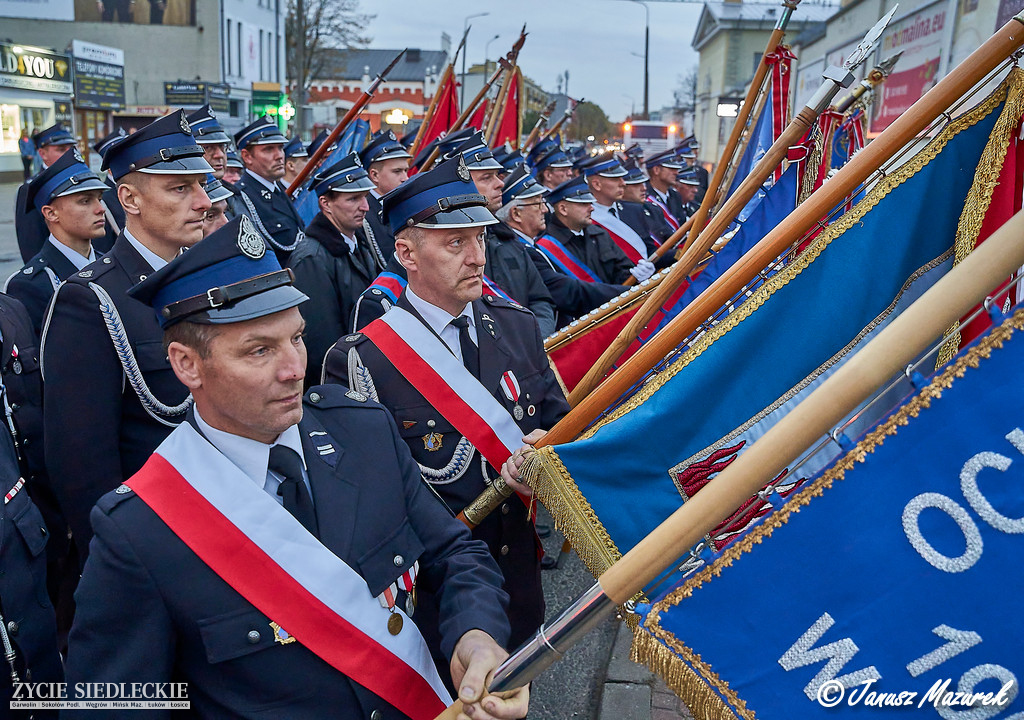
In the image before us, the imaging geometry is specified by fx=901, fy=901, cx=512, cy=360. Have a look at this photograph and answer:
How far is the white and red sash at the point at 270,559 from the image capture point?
191cm

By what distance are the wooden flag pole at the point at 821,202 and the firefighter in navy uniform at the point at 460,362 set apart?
1.50 feet

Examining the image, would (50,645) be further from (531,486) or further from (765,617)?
(765,617)

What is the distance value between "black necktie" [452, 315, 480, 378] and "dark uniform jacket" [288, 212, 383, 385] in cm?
180

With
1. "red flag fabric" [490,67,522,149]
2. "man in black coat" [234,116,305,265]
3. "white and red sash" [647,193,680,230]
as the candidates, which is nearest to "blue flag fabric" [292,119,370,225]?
"man in black coat" [234,116,305,265]

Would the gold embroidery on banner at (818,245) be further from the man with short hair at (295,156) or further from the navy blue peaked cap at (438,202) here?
the man with short hair at (295,156)

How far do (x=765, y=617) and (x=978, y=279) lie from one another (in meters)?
0.72

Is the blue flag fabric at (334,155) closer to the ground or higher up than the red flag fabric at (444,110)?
closer to the ground

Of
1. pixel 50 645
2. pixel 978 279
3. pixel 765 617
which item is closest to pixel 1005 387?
pixel 978 279

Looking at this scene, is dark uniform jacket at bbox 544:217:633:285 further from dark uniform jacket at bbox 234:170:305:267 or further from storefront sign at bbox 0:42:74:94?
storefront sign at bbox 0:42:74:94

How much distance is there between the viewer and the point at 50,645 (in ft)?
8.52

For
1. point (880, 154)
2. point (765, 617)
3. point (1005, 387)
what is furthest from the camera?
point (880, 154)

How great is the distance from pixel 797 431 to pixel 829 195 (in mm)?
1029

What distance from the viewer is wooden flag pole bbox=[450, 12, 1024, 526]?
7.13ft

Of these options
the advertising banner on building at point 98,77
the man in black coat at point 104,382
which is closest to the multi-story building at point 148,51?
the advertising banner on building at point 98,77
